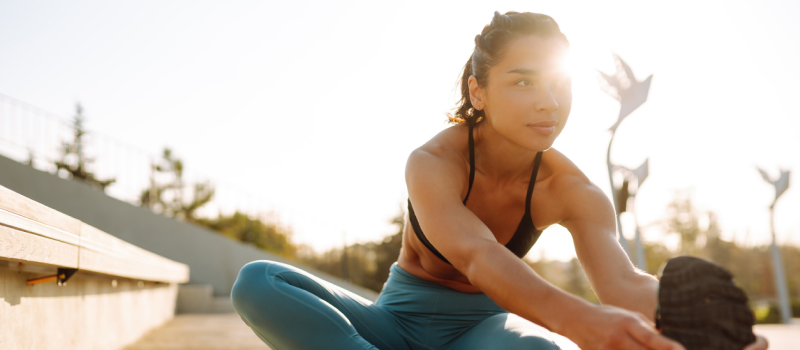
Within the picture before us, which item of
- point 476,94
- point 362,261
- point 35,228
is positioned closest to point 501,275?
point 476,94

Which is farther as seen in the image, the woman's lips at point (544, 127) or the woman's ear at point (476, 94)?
the woman's ear at point (476, 94)

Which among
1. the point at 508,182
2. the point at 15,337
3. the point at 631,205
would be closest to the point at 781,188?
the point at 631,205

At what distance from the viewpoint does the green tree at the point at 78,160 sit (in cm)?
807

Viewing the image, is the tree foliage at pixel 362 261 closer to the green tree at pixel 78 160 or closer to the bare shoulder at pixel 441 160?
the green tree at pixel 78 160

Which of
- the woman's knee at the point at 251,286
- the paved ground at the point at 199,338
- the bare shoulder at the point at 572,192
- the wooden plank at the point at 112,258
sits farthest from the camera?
the paved ground at the point at 199,338

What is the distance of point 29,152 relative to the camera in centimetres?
745

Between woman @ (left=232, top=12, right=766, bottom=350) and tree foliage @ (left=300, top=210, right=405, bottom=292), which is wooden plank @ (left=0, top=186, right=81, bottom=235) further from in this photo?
tree foliage @ (left=300, top=210, right=405, bottom=292)

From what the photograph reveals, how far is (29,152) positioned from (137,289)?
15.6 feet

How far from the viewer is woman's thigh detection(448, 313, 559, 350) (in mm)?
1314

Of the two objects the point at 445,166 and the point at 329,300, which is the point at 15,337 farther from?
the point at 445,166

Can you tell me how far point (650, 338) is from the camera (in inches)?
33.1

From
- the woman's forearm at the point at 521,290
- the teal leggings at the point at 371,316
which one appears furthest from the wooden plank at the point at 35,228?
the woman's forearm at the point at 521,290


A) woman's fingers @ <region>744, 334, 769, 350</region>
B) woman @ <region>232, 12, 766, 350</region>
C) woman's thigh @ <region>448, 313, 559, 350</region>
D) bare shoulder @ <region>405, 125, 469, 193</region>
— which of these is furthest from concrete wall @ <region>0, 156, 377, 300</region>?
woman's fingers @ <region>744, 334, 769, 350</region>

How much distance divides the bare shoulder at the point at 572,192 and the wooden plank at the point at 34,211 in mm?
1748
